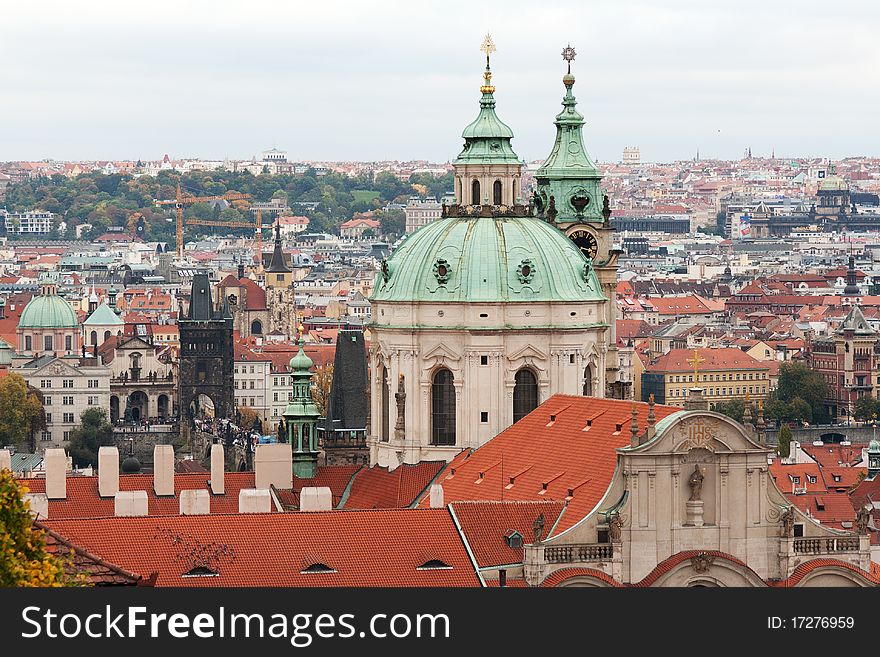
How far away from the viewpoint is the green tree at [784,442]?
123312 millimetres

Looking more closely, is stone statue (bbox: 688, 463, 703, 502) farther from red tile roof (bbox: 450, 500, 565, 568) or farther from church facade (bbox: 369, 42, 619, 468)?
church facade (bbox: 369, 42, 619, 468)

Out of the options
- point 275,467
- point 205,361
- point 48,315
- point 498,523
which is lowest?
point 205,361

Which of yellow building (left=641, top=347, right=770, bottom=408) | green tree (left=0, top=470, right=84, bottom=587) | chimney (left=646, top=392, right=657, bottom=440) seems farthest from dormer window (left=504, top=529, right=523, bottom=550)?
Result: yellow building (left=641, top=347, right=770, bottom=408)

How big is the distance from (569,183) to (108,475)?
57.0 ft

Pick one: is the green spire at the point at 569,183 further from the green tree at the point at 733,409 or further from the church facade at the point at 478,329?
the green tree at the point at 733,409

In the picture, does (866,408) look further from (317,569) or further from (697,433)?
(317,569)

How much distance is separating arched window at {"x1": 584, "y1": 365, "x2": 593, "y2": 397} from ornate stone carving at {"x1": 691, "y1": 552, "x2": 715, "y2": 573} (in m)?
14.6

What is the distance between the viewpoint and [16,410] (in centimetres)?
15838

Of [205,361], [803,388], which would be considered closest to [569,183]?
[803,388]

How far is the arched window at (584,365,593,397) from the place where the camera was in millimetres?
77875
